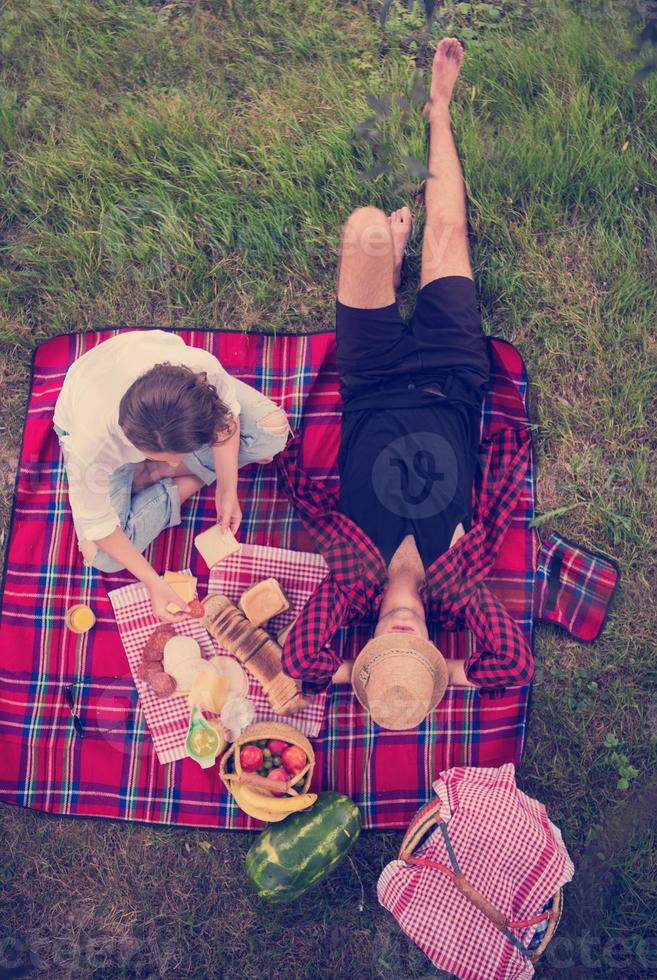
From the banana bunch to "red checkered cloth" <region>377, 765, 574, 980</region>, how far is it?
633 millimetres

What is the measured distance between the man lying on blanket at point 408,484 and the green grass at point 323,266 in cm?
51

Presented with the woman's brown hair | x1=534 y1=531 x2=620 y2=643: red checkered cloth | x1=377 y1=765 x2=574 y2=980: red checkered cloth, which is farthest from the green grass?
the woman's brown hair

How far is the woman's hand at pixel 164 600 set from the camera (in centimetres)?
418

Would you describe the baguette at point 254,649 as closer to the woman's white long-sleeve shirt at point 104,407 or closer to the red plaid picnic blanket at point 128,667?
the red plaid picnic blanket at point 128,667

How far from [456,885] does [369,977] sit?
104 centimetres

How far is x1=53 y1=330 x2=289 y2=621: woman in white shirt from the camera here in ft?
10.3

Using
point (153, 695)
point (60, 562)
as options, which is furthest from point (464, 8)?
point (153, 695)

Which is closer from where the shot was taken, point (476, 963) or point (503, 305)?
point (476, 963)

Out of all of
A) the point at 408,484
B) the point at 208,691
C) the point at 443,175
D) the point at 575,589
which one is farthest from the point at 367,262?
the point at 208,691

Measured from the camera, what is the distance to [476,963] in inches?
147

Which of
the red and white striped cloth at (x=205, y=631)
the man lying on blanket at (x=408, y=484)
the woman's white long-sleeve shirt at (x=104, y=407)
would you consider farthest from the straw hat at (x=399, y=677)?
the woman's white long-sleeve shirt at (x=104, y=407)

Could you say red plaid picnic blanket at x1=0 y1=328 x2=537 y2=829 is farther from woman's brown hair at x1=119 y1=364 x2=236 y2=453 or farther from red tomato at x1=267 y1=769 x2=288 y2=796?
woman's brown hair at x1=119 y1=364 x2=236 y2=453

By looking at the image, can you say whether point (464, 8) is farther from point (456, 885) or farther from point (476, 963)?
point (476, 963)

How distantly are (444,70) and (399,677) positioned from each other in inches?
148
